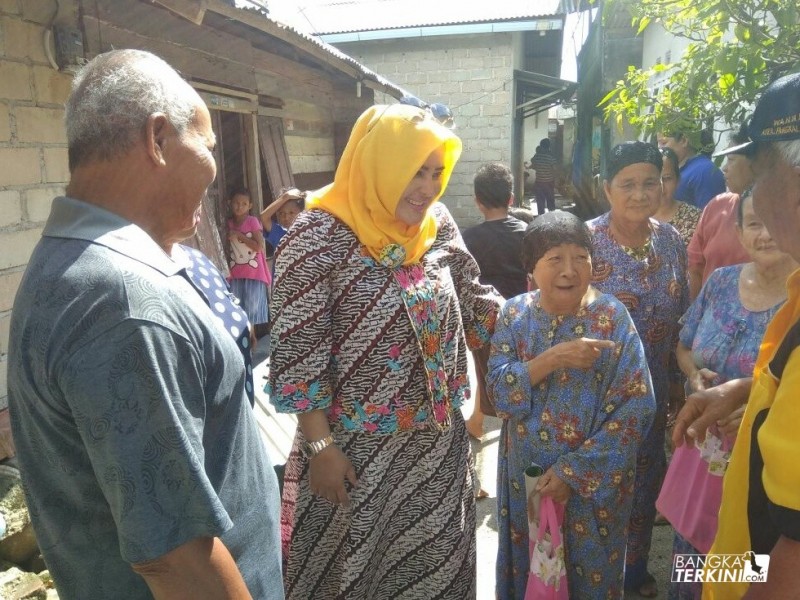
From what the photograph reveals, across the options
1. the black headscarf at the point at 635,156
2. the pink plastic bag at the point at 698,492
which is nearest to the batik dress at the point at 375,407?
the pink plastic bag at the point at 698,492

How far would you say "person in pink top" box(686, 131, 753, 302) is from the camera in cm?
296

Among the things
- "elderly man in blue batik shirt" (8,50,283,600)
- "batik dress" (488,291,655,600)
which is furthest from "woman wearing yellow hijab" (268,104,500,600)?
"elderly man in blue batik shirt" (8,50,283,600)

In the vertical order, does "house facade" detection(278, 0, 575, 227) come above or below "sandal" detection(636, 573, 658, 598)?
above

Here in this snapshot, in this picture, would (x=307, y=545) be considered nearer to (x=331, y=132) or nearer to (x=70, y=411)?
(x=70, y=411)

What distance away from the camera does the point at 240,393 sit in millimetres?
1166

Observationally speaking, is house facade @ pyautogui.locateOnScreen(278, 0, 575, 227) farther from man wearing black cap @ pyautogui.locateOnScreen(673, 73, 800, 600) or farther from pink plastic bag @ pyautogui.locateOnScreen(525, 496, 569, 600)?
man wearing black cap @ pyautogui.locateOnScreen(673, 73, 800, 600)

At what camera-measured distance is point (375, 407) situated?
75.1 inches

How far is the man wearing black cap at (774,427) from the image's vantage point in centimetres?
96

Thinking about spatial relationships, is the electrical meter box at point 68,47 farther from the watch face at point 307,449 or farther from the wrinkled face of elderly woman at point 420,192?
the watch face at point 307,449

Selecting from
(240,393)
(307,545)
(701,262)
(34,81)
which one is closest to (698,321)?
(701,262)

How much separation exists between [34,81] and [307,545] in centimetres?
281

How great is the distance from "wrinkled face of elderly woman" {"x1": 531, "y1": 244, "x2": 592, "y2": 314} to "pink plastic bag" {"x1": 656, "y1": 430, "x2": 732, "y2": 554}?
2.00 feet

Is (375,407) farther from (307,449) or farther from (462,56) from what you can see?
(462,56)

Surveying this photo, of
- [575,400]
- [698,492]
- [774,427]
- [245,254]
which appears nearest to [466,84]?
[245,254]
